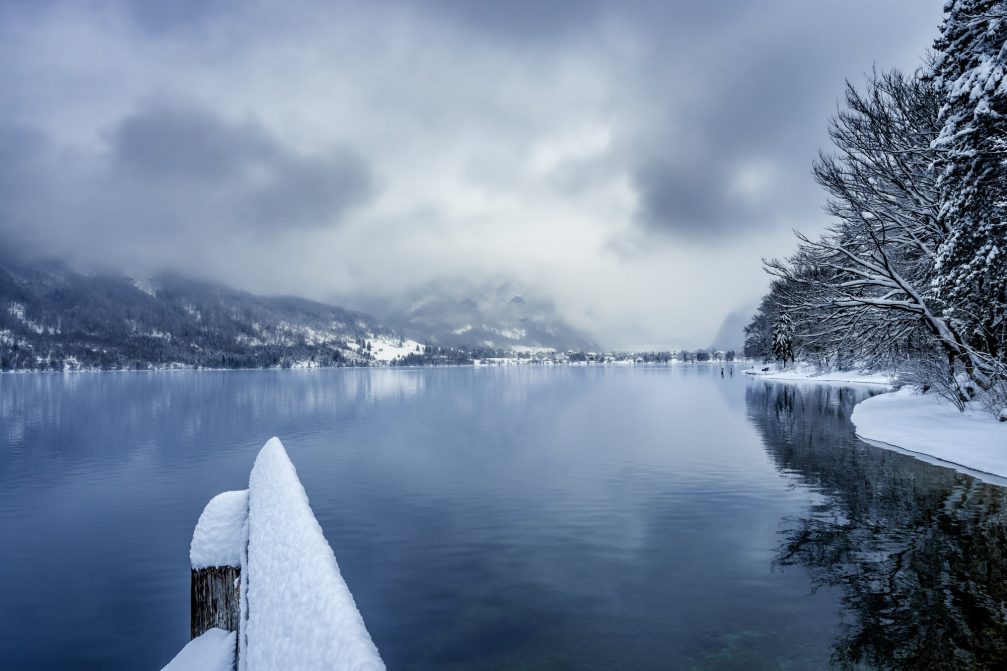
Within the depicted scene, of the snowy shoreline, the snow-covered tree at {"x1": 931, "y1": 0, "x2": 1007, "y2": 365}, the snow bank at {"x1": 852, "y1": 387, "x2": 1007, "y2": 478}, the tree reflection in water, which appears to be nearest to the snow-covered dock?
the tree reflection in water

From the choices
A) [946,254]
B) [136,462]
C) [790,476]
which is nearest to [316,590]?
[790,476]

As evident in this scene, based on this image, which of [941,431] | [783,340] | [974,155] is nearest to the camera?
[974,155]

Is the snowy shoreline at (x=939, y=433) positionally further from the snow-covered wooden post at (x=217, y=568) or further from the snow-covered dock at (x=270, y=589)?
the snow-covered wooden post at (x=217, y=568)

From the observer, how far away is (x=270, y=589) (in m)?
4.26

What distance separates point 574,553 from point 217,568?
8.40m

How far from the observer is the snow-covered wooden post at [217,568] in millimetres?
6605

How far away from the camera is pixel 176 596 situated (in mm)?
11734

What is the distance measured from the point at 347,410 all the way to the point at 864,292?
44.3 meters

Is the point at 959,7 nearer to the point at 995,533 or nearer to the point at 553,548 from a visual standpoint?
the point at 995,533

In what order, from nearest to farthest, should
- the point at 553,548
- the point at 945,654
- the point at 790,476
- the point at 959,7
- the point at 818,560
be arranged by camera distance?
the point at 945,654, the point at 818,560, the point at 553,548, the point at 959,7, the point at 790,476

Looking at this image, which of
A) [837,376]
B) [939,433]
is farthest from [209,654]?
[837,376]

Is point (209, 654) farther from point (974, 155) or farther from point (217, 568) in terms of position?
point (974, 155)

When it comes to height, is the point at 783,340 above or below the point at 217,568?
above

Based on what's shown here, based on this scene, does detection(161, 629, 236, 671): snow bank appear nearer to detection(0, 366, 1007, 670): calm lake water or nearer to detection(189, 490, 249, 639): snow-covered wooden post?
detection(189, 490, 249, 639): snow-covered wooden post
